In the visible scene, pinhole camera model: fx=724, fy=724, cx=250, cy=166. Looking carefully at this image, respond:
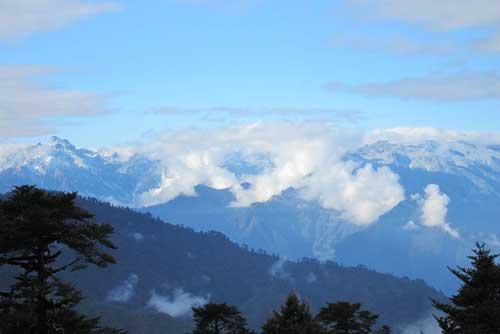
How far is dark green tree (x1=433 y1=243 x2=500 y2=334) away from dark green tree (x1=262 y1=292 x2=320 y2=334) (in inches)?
347

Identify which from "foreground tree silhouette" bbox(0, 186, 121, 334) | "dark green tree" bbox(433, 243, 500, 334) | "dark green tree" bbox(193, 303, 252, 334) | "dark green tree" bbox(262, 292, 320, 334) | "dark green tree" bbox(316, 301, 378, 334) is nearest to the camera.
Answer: "foreground tree silhouette" bbox(0, 186, 121, 334)

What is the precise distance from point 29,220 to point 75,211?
9.52 feet

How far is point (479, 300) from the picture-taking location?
47.2 m

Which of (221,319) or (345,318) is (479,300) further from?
(221,319)

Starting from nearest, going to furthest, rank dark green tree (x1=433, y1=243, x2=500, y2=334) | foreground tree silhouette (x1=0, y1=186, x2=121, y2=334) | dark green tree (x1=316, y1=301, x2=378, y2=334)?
foreground tree silhouette (x1=0, y1=186, x2=121, y2=334) → dark green tree (x1=433, y1=243, x2=500, y2=334) → dark green tree (x1=316, y1=301, x2=378, y2=334)

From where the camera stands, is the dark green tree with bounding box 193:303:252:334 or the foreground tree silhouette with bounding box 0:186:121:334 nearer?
the foreground tree silhouette with bounding box 0:186:121:334

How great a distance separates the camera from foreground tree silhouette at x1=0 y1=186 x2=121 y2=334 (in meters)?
35.3

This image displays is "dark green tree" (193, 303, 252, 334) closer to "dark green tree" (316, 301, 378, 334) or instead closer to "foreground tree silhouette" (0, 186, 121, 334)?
"dark green tree" (316, 301, 378, 334)

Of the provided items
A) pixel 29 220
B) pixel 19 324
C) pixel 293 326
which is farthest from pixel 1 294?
pixel 293 326

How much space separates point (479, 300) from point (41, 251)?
28.0 metres

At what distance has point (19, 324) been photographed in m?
36.1

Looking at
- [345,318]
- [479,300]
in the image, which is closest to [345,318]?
[345,318]

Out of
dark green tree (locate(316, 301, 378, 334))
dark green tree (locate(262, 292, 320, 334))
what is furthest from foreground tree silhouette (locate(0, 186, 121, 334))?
dark green tree (locate(316, 301, 378, 334))

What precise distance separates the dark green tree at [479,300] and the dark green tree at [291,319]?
8.80 m
